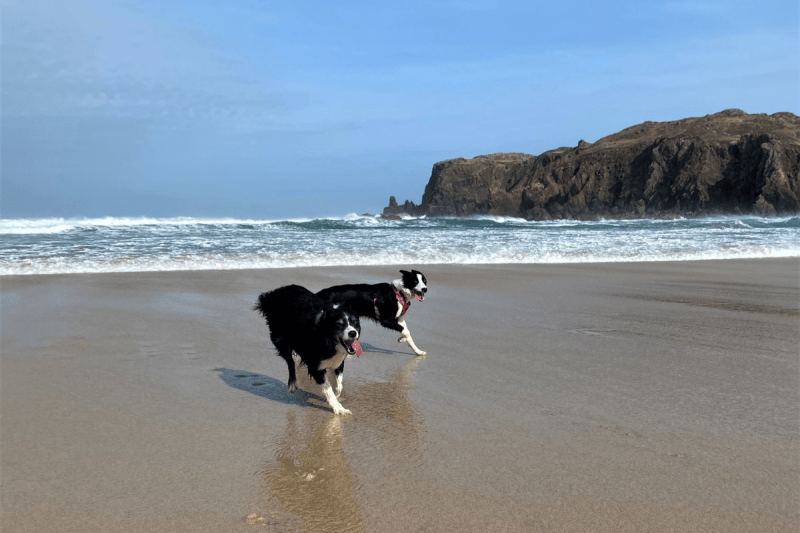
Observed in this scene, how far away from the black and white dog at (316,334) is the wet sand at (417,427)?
0.62 ft

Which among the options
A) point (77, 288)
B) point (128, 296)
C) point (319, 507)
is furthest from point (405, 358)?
point (77, 288)

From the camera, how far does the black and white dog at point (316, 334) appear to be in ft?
12.3

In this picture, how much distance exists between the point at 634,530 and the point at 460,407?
1.58 m

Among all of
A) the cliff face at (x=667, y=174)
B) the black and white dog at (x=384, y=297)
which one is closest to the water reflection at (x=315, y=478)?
the black and white dog at (x=384, y=297)

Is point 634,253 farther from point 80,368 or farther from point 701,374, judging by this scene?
point 80,368

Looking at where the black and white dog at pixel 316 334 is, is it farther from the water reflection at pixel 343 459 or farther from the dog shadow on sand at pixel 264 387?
the water reflection at pixel 343 459

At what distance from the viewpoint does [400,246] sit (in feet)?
54.6

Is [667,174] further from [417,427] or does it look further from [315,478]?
[315,478]

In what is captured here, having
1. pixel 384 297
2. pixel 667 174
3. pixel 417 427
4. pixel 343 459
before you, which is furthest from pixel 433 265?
pixel 667 174

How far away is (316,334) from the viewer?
3887mm

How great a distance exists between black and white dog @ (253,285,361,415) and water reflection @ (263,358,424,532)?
222 mm

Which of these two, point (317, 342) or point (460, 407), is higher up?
point (317, 342)

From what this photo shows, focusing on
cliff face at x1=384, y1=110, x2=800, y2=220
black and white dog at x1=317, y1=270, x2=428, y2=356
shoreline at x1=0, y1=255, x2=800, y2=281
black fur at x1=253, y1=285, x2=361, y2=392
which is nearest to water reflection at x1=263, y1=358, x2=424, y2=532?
black fur at x1=253, y1=285, x2=361, y2=392

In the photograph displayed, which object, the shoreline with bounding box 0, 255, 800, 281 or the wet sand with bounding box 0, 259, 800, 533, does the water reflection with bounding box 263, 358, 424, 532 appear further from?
the shoreline with bounding box 0, 255, 800, 281
